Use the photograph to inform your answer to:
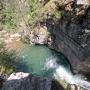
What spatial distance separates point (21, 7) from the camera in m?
24.8

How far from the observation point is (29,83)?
1258 centimetres

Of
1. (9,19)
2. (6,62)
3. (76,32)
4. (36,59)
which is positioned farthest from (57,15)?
(9,19)

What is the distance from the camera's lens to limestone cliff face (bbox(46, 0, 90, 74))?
422 inches

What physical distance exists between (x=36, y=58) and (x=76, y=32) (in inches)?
228

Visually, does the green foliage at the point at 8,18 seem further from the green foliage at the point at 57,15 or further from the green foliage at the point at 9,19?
the green foliage at the point at 57,15

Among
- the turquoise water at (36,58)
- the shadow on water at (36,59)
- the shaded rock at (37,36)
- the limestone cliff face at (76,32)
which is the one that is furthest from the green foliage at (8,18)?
the limestone cliff face at (76,32)

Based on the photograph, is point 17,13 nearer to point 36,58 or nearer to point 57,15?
point 36,58

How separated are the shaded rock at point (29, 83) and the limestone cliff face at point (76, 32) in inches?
68.7

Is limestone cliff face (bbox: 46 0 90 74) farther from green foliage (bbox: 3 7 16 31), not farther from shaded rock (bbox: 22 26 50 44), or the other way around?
green foliage (bbox: 3 7 16 31)

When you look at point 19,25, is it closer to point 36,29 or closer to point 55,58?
point 36,29

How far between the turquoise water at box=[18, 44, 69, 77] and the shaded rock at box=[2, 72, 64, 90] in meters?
1.45

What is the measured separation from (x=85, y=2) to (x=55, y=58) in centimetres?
623

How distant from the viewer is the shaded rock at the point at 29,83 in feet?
40.0

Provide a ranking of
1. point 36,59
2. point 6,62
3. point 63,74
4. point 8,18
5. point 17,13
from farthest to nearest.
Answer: point 8,18, point 17,13, point 36,59, point 6,62, point 63,74
